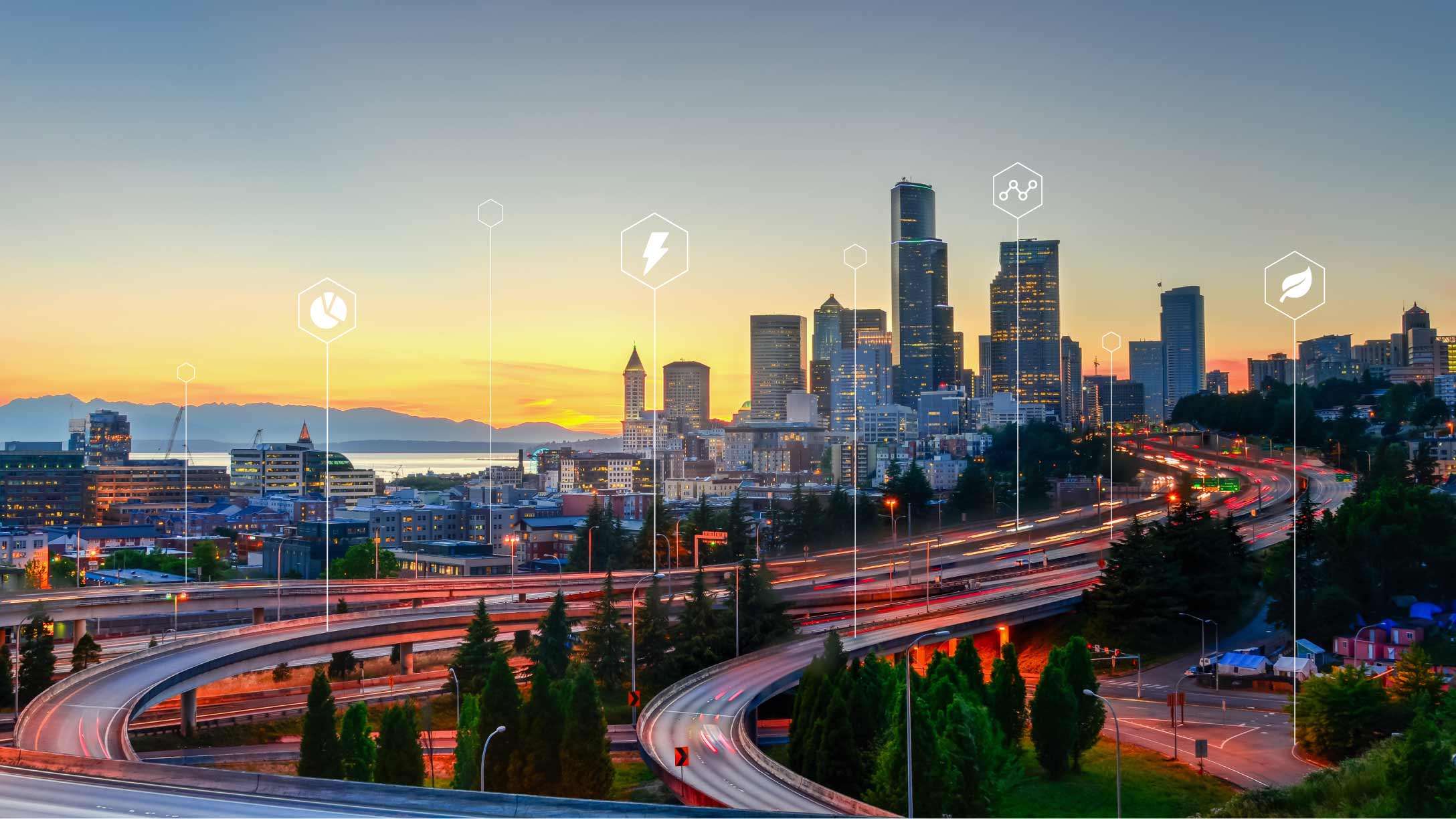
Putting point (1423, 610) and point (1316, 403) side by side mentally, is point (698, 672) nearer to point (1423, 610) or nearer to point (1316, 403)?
point (1423, 610)

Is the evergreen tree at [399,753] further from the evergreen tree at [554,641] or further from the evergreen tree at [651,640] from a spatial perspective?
the evergreen tree at [651,640]

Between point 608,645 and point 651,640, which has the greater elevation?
point 651,640

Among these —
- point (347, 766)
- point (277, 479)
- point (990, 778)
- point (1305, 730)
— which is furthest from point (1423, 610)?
point (277, 479)

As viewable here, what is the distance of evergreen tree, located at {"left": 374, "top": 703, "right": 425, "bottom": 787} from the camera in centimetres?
2003

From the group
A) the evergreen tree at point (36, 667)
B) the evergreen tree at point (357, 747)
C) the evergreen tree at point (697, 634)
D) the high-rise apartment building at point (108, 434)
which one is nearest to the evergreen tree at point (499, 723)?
the evergreen tree at point (357, 747)

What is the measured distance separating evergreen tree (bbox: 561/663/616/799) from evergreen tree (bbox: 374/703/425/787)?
8.78ft

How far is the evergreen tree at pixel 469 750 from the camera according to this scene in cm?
1998

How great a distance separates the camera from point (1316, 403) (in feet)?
291

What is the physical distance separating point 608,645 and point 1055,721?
42.9 ft

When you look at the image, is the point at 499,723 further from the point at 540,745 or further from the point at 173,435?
the point at 173,435

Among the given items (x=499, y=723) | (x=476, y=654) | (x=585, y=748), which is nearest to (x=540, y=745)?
(x=585, y=748)

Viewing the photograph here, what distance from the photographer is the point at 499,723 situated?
20875 millimetres

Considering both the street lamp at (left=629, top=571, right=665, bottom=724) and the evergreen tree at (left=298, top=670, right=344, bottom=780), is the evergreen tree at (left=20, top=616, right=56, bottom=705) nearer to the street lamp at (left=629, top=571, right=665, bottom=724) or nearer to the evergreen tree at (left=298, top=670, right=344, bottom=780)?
the evergreen tree at (left=298, top=670, right=344, bottom=780)

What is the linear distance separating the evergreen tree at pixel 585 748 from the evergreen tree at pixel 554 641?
932 centimetres
